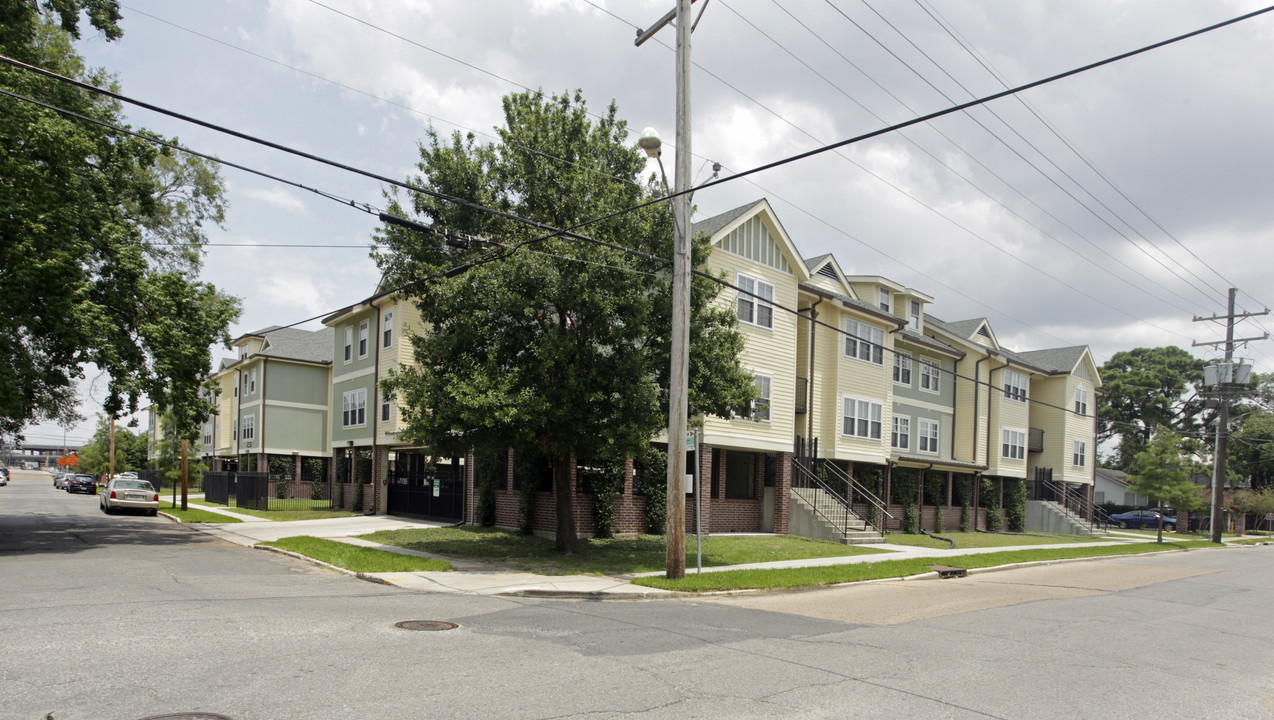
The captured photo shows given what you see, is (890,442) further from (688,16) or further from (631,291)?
(688,16)

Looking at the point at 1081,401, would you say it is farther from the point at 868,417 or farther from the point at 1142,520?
the point at 868,417

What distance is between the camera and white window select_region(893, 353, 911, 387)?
120 feet

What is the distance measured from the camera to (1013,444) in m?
42.1

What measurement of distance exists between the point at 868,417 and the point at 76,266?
2619 centimetres

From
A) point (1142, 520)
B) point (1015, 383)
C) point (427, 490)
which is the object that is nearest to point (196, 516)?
point (427, 490)

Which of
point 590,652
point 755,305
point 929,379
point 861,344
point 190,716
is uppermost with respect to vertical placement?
point 755,305

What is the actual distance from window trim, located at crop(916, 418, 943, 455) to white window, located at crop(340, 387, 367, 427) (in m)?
24.7

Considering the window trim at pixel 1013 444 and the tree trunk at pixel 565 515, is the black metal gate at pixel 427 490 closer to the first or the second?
the tree trunk at pixel 565 515

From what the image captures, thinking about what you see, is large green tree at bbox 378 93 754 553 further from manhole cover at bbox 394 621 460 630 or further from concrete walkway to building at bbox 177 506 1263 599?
manhole cover at bbox 394 621 460 630

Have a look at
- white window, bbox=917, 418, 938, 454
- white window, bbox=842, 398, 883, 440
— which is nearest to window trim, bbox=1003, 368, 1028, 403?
white window, bbox=917, 418, 938, 454

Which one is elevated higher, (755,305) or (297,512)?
(755,305)

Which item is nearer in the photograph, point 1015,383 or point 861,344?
point 861,344

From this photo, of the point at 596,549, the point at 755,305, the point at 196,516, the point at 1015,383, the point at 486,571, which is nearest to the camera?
the point at 486,571

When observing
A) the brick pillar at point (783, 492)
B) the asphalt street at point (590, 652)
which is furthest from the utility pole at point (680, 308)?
the brick pillar at point (783, 492)
